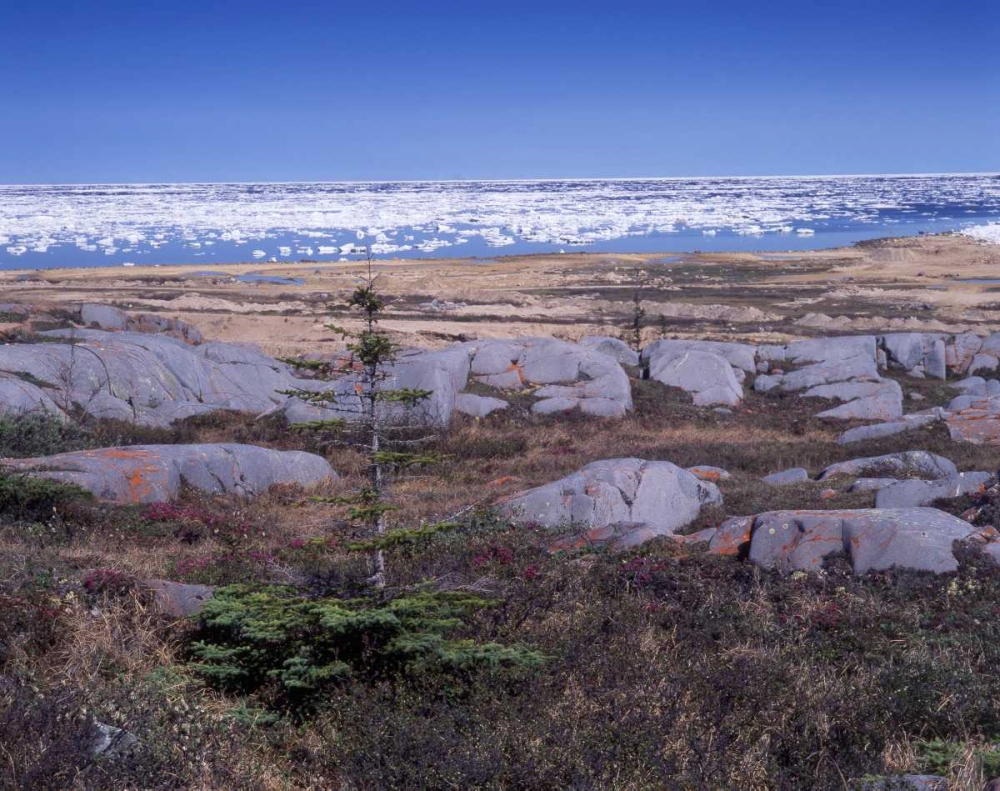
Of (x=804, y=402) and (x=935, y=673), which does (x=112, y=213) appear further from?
(x=935, y=673)

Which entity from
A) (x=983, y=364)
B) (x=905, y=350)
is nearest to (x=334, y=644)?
(x=905, y=350)

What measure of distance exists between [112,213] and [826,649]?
144m

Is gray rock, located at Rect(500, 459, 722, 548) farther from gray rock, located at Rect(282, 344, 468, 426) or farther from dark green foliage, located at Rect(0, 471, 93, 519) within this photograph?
gray rock, located at Rect(282, 344, 468, 426)

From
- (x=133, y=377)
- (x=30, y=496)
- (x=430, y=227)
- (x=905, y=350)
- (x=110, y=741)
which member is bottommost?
(x=905, y=350)

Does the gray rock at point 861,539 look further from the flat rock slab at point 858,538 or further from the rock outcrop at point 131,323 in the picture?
the rock outcrop at point 131,323

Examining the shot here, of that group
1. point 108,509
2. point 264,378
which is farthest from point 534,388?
point 108,509

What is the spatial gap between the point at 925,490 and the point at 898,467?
10.8 ft

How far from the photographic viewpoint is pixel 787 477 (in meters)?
17.2

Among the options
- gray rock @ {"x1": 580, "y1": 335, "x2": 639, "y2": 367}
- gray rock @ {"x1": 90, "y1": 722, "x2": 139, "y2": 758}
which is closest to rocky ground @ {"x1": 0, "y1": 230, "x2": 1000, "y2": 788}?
gray rock @ {"x1": 90, "y1": 722, "x2": 139, "y2": 758}

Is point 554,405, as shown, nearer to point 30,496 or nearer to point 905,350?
point 30,496

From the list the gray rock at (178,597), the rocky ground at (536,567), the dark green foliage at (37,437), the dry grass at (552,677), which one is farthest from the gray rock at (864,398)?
the gray rock at (178,597)

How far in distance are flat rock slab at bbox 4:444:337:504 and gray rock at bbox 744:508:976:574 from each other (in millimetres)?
8671

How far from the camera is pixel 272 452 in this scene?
54.1 feet

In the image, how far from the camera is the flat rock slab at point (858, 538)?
10.1 meters
